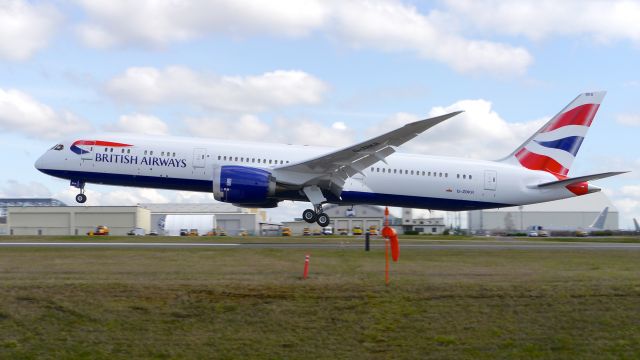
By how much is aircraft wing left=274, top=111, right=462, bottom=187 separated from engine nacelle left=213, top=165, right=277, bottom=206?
132 centimetres

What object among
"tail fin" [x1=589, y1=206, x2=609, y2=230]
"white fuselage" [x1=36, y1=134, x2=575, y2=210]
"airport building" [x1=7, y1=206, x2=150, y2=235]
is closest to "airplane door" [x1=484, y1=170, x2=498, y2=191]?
"white fuselage" [x1=36, y1=134, x2=575, y2=210]

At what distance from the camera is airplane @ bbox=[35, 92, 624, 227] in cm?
3409

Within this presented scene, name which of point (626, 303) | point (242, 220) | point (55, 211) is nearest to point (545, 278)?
point (626, 303)

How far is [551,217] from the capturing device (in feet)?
339

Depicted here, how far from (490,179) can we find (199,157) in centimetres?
1469

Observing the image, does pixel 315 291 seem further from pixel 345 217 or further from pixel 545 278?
pixel 345 217

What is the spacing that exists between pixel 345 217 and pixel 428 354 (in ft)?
229

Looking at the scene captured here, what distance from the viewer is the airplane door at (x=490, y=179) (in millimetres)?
37688

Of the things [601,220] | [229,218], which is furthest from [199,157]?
[601,220]

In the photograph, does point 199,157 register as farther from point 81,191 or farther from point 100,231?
point 100,231

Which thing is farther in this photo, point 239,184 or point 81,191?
point 81,191

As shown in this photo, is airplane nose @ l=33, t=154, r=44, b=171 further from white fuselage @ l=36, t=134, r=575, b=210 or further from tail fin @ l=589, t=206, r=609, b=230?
tail fin @ l=589, t=206, r=609, b=230

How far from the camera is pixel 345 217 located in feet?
279

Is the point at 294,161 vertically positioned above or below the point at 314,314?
above
